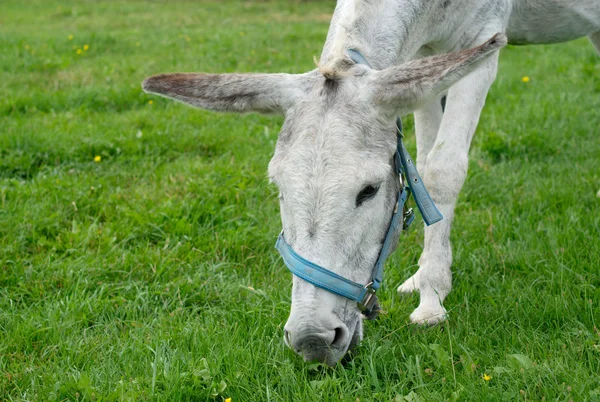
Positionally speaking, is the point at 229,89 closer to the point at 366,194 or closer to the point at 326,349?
the point at 366,194

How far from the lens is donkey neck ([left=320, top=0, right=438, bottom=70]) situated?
10.1ft

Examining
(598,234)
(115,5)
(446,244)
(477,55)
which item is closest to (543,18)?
(598,234)

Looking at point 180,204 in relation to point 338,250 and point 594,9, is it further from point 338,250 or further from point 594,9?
point 594,9

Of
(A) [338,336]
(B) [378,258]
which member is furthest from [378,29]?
(A) [338,336]

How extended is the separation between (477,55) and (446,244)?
122cm

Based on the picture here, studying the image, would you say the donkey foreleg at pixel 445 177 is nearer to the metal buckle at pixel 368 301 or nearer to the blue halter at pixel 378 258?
the blue halter at pixel 378 258

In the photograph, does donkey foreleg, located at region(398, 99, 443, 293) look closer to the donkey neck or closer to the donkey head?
the donkey neck

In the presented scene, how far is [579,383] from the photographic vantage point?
8.03 feet

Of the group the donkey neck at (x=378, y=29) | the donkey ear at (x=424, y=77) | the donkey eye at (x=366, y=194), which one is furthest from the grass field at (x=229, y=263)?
the donkey neck at (x=378, y=29)

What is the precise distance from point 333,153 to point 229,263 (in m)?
1.60

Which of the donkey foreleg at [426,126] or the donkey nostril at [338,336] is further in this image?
the donkey foreleg at [426,126]

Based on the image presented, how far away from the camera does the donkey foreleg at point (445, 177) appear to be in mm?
3262

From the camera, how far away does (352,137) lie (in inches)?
103

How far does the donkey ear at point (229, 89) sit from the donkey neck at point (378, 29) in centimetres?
28
